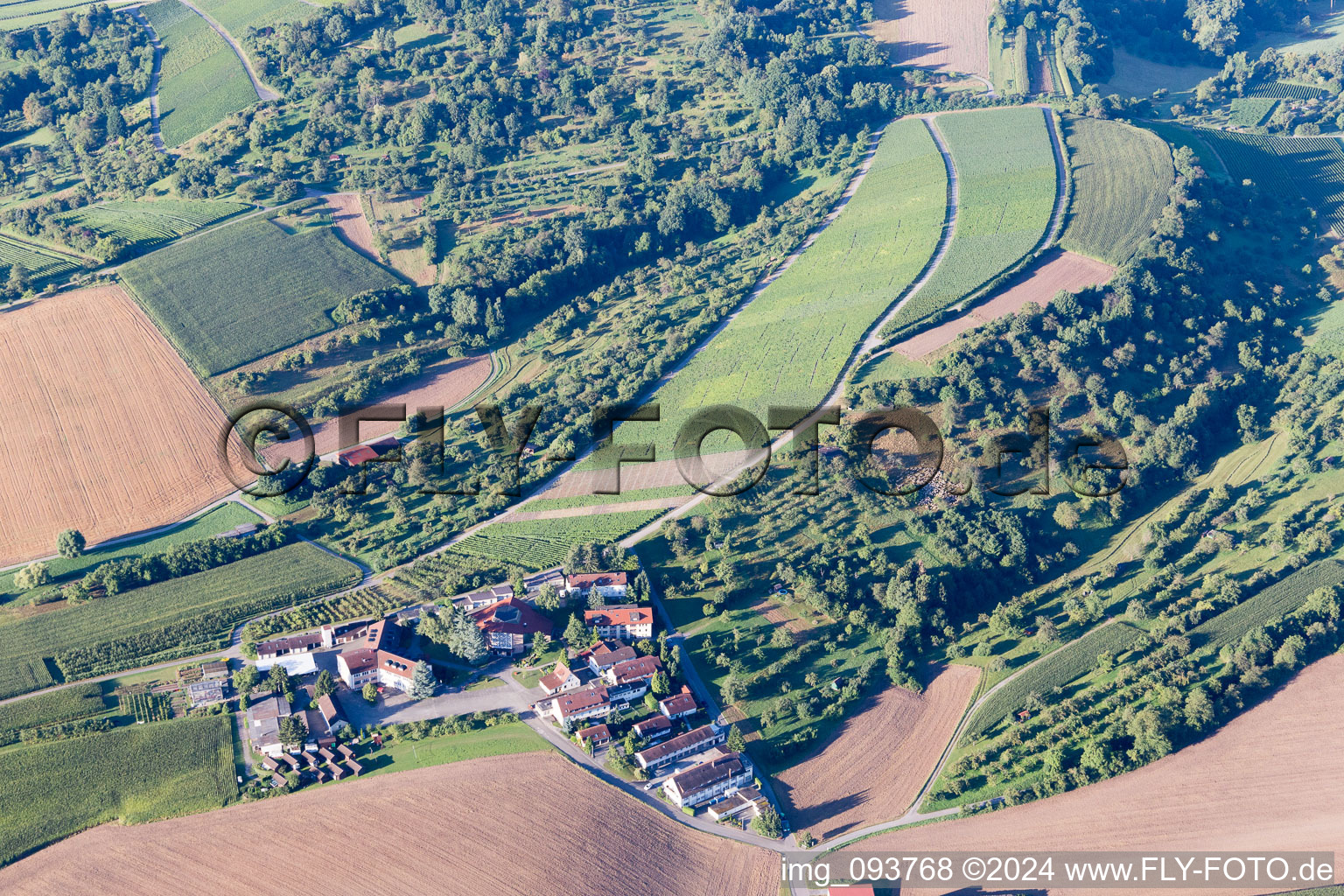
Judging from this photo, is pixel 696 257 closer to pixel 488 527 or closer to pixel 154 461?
pixel 488 527

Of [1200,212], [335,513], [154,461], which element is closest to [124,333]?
[154,461]

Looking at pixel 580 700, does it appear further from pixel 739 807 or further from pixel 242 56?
pixel 242 56

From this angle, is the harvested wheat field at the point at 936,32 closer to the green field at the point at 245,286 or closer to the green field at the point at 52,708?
the green field at the point at 245,286

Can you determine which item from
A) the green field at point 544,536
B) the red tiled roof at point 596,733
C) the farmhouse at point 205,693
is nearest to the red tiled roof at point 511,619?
the green field at point 544,536

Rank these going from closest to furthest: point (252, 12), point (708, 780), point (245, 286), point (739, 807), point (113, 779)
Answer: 1. point (739, 807)
2. point (708, 780)
3. point (113, 779)
4. point (245, 286)
5. point (252, 12)

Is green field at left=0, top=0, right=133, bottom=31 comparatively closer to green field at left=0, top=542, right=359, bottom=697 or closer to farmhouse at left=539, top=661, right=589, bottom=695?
green field at left=0, top=542, right=359, bottom=697

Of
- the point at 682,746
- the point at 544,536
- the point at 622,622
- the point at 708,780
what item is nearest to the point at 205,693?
the point at 544,536
